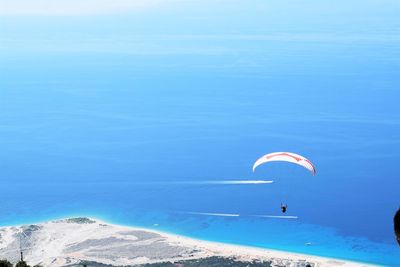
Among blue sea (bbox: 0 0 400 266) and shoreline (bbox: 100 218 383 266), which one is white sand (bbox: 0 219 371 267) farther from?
blue sea (bbox: 0 0 400 266)

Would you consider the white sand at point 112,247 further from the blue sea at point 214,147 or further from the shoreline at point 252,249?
the blue sea at point 214,147

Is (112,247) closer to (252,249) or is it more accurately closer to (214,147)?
(252,249)

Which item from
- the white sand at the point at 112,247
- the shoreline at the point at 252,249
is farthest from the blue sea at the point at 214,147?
the white sand at the point at 112,247

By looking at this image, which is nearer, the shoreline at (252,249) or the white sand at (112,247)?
the white sand at (112,247)

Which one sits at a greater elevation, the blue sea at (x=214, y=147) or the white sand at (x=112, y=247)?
the blue sea at (x=214, y=147)

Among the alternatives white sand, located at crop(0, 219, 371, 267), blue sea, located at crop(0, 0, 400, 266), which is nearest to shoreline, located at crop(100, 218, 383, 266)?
white sand, located at crop(0, 219, 371, 267)

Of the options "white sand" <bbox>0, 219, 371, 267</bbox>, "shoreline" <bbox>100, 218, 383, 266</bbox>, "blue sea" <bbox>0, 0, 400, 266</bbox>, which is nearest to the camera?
"white sand" <bbox>0, 219, 371, 267</bbox>

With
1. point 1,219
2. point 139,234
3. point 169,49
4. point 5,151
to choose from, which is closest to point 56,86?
point 5,151
